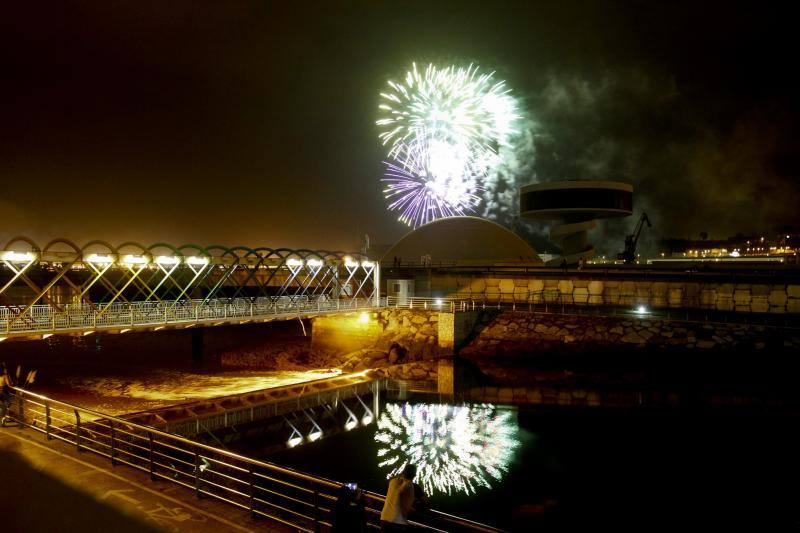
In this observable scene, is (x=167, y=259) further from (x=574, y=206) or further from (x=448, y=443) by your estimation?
(x=574, y=206)

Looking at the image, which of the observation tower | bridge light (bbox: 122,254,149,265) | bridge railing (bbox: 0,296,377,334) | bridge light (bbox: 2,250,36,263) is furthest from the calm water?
the observation tower

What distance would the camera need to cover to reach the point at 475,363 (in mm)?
29844

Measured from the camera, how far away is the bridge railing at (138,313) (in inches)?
782

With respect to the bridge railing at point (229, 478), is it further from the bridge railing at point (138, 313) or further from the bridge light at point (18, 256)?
the bridge light at point (18, 256)

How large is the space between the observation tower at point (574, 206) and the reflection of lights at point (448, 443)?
29452 millimetres

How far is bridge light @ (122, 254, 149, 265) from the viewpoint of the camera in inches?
949

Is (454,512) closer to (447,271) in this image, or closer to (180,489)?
(180,489)

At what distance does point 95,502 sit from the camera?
769 cm

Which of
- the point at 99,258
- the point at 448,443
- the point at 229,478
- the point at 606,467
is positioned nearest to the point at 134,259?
the point at 99,258

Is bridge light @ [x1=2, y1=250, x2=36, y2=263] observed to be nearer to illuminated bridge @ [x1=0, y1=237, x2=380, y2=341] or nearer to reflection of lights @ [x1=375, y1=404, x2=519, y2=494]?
illuminated bridge @ [x1=0, y1=237, x2=380, y2=341]

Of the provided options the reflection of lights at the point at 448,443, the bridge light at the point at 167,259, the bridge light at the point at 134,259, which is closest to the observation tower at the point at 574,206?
the reflection of lights at the point at 448,443

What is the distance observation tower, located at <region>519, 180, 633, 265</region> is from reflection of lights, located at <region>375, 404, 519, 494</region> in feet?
96.6

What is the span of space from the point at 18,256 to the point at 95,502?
634 inches

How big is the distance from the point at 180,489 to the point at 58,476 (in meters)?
2.14
